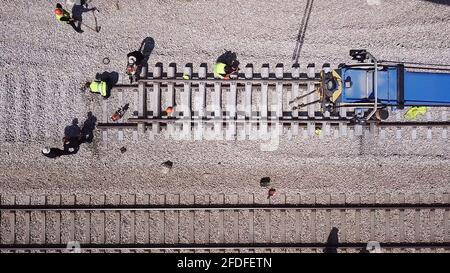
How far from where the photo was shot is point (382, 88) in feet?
35.2

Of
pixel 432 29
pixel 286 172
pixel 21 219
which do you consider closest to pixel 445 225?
pixel 286 172

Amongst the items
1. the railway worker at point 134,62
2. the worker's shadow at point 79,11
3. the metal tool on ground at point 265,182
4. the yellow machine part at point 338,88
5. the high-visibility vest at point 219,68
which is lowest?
the metal tool on ground at point 265,182

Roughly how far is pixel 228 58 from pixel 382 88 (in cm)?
426

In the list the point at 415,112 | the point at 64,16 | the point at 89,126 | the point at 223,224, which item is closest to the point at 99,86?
the point at 89,126

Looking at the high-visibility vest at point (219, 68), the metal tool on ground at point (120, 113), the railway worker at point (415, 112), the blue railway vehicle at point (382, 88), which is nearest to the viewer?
the blue railway vehicle at point (382, 88)

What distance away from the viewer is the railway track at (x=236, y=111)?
12070 millimetres

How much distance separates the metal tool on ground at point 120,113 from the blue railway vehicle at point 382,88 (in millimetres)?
5515

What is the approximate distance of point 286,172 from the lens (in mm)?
12227

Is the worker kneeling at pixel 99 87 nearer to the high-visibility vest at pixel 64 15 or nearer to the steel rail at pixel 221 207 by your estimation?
the high-visibility vest at pixel 64 15

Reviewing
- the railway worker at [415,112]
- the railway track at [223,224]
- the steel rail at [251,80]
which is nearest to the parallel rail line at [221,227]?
the railway track at [223,224]

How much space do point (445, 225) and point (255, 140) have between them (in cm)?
595

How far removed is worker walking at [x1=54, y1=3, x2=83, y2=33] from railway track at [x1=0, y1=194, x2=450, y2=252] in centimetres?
497

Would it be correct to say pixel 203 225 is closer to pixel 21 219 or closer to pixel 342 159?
pixel 342 159
